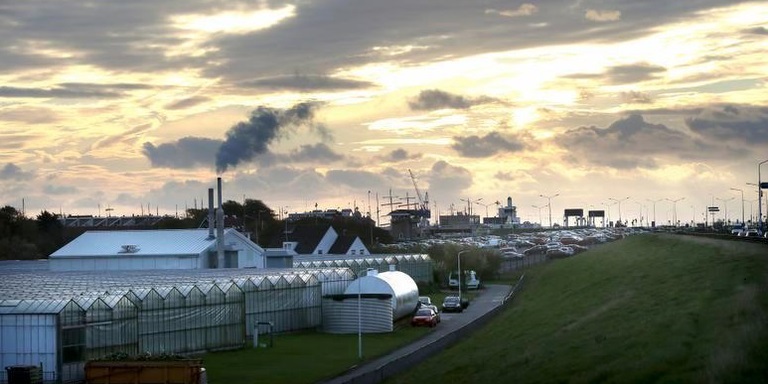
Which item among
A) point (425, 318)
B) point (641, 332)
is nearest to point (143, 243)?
point (425, 318)

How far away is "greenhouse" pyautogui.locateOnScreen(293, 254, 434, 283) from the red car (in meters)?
21.1

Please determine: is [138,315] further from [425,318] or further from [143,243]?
[143,243]

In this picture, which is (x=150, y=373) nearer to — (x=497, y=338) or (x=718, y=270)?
(x=497, y=338)

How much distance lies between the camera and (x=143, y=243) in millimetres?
109562

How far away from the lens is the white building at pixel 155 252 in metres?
106

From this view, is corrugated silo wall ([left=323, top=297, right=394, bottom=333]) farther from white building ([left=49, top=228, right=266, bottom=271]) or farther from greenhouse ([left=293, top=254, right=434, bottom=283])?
white building ([left=49, top=228, right=266, bottom=271])

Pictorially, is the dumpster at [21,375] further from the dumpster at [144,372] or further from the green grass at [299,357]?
the green grass at [299,357]

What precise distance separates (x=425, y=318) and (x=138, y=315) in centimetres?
2687

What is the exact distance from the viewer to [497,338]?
200 ft

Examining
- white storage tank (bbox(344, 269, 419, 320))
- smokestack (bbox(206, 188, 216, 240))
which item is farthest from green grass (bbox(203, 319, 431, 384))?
smokestack (bbox(206, 188, 216, 240))

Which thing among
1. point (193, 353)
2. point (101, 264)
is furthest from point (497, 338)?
point (101, 264)

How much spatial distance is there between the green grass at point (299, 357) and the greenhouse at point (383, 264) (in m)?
26.7

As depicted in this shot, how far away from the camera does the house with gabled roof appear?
164 meters

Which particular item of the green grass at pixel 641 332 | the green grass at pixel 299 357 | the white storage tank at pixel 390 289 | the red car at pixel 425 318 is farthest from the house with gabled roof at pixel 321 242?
the green grass at pixel 299 357
